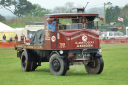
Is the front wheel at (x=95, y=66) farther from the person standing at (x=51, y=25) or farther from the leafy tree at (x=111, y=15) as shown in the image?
the leafy tree at (x=111, y=15)

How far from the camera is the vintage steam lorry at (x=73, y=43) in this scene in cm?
1306

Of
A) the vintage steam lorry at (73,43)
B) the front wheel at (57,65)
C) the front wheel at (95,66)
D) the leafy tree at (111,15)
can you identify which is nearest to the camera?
the front wheel at (57,65)

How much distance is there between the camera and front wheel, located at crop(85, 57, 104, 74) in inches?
537

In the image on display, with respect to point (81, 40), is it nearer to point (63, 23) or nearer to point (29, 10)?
point (63, 23)

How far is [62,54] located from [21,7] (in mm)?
91464

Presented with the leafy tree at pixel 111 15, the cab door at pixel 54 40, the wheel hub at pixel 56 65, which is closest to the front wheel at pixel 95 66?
the wheel hub at pixel 56 65

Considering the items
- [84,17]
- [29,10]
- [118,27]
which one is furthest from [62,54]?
[29,10]

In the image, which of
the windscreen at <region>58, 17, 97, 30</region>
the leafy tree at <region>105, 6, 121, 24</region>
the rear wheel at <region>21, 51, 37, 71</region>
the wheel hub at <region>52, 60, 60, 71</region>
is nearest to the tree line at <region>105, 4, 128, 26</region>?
the leafy tree at <region>105, 6, 121, 24</region>

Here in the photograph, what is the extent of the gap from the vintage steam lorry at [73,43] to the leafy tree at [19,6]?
3465 inches

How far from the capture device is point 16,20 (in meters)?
86.6

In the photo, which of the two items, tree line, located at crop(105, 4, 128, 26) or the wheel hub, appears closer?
the wheel hub

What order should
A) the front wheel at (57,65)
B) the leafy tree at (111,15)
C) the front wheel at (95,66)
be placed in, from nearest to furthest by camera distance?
the front wheel at (57,65) → the front wheel at (95,66) → the leafy tree at (111,15)

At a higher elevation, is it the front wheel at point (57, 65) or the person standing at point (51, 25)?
the person standing at point (51, 25)

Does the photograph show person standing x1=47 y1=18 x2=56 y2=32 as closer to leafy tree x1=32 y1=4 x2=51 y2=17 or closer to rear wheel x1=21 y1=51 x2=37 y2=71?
rear wheel x1=21 y1=51 x2=37 y2=71
